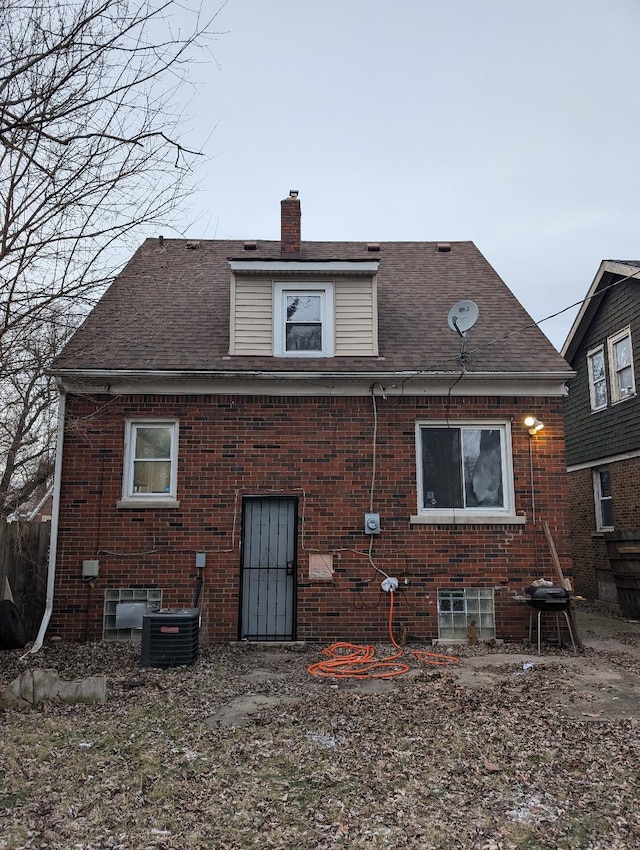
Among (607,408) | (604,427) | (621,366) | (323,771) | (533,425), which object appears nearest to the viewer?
(323,771)

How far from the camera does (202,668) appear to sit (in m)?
7.79

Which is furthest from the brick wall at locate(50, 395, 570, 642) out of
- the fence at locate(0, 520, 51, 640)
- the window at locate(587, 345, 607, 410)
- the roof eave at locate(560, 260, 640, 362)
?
the window at locate(587, 345, 607, 410)

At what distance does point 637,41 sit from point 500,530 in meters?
6.40

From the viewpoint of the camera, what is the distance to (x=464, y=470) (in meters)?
9.89

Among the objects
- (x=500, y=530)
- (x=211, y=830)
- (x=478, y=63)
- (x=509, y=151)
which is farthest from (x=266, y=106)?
(x=509, y=151)

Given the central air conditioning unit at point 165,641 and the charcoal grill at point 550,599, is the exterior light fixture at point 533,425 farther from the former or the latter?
the central air conditioning unit at point 165,641

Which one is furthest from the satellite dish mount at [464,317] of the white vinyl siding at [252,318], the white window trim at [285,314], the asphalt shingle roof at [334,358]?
the white vinyl siding at [252,318]

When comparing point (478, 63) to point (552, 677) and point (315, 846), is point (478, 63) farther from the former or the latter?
point (315, 846)

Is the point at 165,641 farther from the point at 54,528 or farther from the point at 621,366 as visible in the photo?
the point at 621,366

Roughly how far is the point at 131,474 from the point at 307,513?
274 cm

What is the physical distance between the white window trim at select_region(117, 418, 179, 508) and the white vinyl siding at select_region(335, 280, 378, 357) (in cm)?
293

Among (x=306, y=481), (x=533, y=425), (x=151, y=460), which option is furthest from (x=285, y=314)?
(x=533, y=425)

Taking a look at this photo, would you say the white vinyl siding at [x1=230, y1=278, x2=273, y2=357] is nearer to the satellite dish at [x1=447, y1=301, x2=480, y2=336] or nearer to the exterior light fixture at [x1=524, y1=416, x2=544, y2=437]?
the satellite dish at [x1=447, y1=301, x2=480, y2=336]

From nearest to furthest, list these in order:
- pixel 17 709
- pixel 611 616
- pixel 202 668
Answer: pixel 17 709 < pixel 202 668 < pixel 611 616
